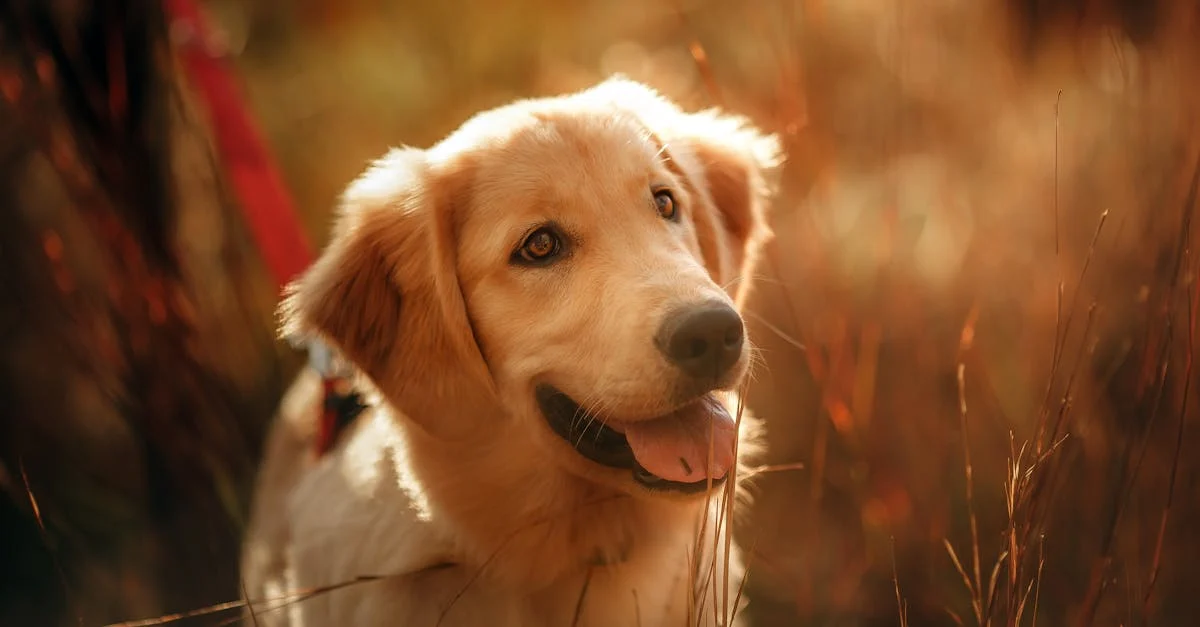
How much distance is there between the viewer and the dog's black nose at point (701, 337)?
6.52 feet

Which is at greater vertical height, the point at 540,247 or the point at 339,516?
the point at 540,247

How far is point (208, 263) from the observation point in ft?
13.4

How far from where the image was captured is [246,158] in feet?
10.8

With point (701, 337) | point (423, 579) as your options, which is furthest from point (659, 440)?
point (423, 579)

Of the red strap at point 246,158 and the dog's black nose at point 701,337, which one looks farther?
the red strap at point 246,158

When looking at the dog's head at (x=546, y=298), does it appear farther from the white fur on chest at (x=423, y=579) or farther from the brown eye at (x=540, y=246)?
the white fur on chest at (x=423, y=579)

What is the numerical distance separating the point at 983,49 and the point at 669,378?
3.08 m

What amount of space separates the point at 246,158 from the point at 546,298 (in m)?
1.54

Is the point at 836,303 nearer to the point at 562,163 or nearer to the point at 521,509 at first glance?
the point at 562,163

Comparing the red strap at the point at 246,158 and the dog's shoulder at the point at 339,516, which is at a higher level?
the red strap at the point at 246,158

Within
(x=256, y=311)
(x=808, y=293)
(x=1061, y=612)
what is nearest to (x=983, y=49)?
(x=808, y=293)

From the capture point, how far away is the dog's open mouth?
214 cm

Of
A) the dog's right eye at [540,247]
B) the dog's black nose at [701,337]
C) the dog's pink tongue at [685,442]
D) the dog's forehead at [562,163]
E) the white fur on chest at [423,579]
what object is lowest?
the white fur on chest at [423,579]

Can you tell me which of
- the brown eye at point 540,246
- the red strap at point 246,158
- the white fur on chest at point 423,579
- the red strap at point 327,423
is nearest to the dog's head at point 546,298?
the brown eye at point 540,246
